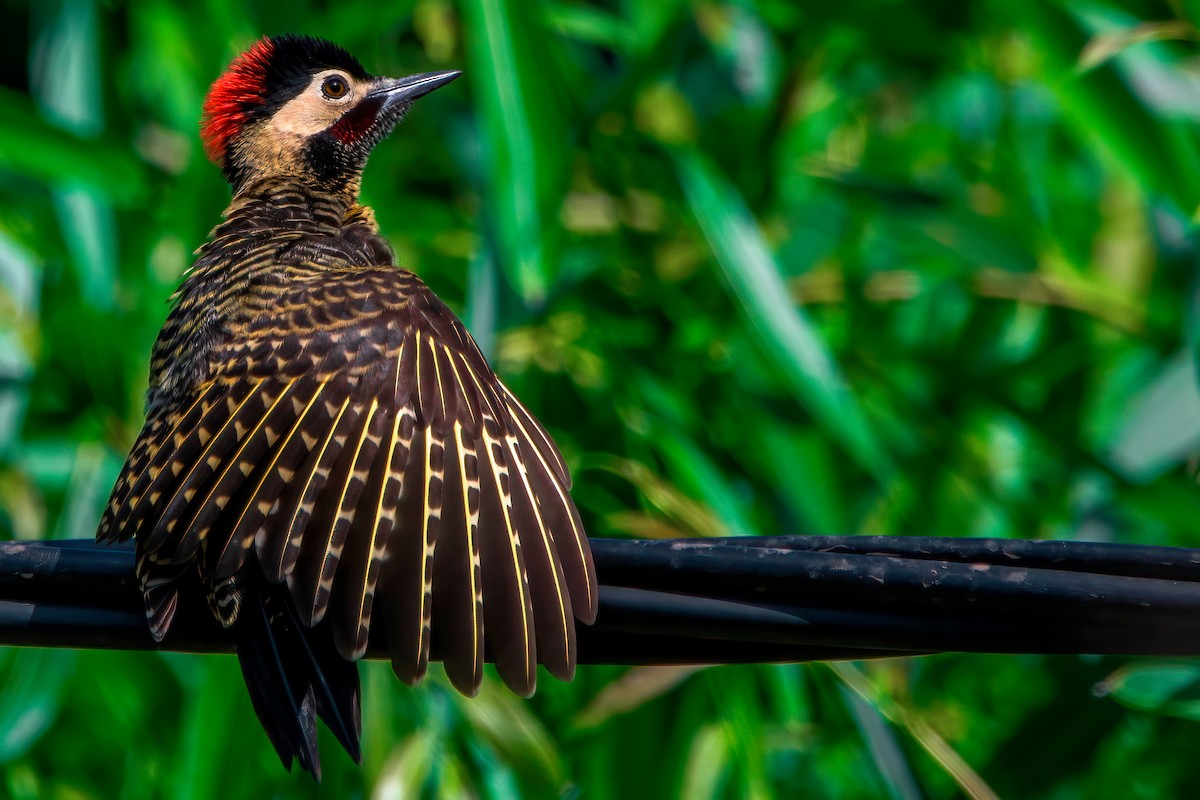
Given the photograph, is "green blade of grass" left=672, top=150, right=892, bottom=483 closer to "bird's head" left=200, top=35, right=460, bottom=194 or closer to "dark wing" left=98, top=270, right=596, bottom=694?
"bird's head" left=200, top=35, right=460, bottom=194

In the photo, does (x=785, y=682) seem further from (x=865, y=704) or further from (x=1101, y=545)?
(x=1101, y=545)

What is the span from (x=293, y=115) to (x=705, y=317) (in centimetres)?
146

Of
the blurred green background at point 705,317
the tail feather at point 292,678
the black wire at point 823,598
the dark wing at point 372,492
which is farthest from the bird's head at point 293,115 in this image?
the black wire at point 823,598

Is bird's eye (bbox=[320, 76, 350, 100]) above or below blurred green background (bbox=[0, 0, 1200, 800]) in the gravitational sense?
above

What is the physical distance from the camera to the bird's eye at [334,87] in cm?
364

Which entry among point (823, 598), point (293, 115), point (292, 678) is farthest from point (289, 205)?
point (823, 598)

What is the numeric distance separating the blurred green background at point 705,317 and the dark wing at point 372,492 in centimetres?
104

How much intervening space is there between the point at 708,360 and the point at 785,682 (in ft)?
3.40

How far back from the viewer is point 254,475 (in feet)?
7.30

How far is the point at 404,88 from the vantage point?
376 cm

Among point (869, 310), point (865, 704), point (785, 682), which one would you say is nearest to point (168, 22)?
point (869, 310)

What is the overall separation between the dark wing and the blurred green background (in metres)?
1.04

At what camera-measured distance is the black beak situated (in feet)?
12.2

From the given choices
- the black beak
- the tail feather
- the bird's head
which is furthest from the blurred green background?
the tail feather
